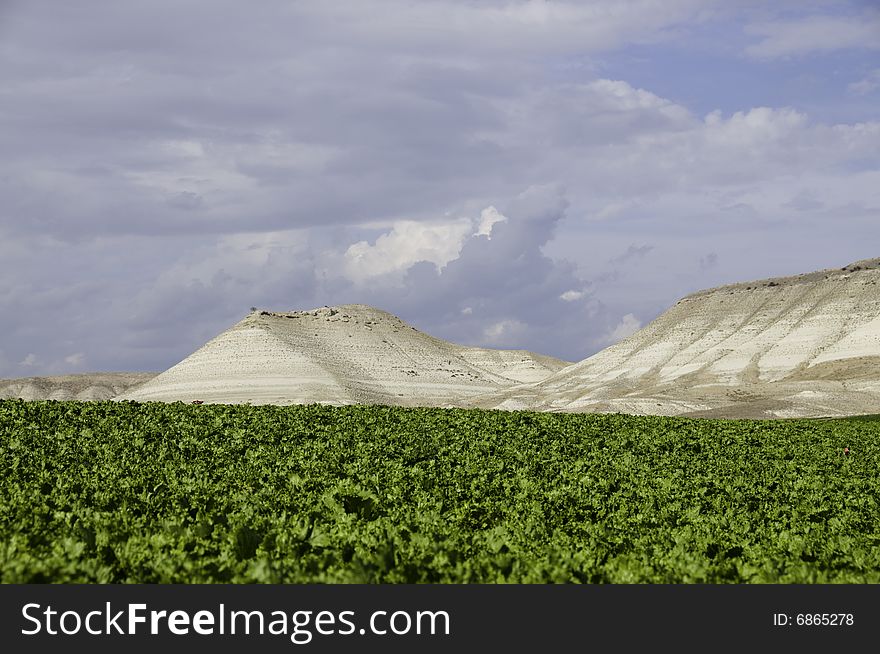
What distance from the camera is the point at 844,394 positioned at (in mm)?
91375

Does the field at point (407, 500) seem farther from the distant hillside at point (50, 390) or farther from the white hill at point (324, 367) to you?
the distant hillside at point (50, 390)

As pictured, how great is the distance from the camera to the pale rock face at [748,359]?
8919 cm

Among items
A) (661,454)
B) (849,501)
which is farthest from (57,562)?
(661,454)

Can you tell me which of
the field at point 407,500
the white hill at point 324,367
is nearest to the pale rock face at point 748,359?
the white hill at point 324,367

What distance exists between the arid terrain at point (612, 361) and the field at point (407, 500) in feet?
197

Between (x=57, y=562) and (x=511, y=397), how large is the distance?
350 ft

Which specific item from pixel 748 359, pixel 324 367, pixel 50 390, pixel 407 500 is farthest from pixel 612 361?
pixel 407 500

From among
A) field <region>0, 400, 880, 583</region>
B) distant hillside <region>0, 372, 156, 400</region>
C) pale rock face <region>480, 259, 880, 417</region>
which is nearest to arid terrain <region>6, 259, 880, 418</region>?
pale rock face <region>480, 259, 880, 417</region>

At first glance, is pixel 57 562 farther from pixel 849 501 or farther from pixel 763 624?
pixel 849 501

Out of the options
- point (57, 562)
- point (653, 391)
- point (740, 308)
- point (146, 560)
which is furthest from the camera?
point (740, 308)

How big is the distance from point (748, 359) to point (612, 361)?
2712cm

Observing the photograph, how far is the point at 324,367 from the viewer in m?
141

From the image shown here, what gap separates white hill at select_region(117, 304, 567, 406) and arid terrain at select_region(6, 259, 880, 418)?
1.16 feet

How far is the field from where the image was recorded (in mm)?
12461
